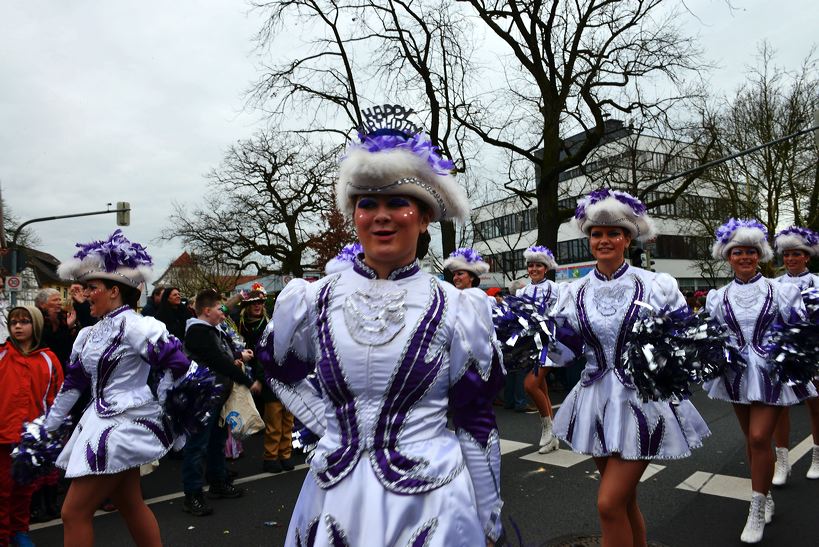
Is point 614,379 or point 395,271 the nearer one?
point 395,271

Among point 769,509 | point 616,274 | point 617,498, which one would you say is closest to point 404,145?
point 616,274

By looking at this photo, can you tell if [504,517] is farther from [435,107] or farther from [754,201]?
[754,201]

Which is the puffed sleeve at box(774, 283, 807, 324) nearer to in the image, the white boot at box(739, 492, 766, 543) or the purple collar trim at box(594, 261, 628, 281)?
the white boot at box(739, 492, 766, 543)

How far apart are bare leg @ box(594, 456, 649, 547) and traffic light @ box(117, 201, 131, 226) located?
820 inches

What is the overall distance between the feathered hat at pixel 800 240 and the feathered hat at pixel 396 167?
6181 mm

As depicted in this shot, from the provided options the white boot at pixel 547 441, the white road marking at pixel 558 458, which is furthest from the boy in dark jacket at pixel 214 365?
the white boot at pixel 547 441

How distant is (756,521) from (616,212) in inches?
98.0

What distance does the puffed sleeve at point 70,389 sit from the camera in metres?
3.64

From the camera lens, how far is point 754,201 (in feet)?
79.8

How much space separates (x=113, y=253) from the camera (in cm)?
378

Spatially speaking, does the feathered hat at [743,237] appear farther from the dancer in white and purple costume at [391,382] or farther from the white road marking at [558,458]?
the dancer in white and purple costume at [391,382]

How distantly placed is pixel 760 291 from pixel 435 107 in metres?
12.5

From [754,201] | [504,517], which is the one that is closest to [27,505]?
[504,517]

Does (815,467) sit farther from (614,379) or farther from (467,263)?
(467,263)
